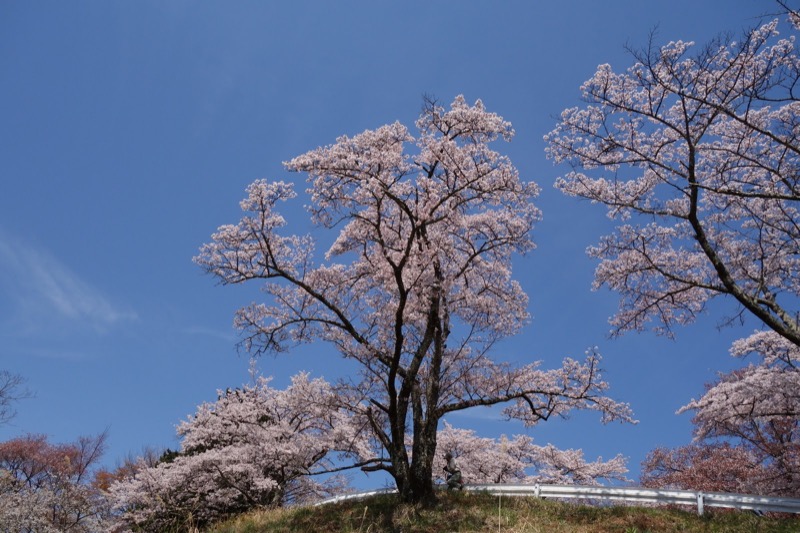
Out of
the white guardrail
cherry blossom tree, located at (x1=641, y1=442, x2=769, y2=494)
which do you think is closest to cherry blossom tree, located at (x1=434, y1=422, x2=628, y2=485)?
cherry blossom tree, located at (x1=641, y1=442, x2=769, y2=494)

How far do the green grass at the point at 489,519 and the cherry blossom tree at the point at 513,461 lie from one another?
38.7 ft

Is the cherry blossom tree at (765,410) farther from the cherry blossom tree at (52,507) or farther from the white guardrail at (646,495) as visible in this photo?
the cherry blossom tree at (52,507)

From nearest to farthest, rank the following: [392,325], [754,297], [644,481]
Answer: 1. [754,297]
2. [392,325]
3. [644,481]

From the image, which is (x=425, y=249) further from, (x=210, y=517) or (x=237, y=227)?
(x=210, y=517)

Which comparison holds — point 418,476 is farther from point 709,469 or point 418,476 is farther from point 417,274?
point 709,469

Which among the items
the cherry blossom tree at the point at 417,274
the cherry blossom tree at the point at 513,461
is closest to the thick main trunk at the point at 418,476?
the cherry blossom tree at the point at 417,274

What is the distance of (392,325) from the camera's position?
63.5ft

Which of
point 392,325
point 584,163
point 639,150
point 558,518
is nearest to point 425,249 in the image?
point 392,325

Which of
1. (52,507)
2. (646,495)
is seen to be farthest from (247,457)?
(646,495)

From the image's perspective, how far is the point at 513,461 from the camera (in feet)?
89.4

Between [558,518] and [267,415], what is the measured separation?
14739mm

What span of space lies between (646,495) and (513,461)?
13.9m

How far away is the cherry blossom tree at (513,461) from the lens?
27281 millimetres

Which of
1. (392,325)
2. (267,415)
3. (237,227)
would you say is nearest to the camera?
A: (237,227)
